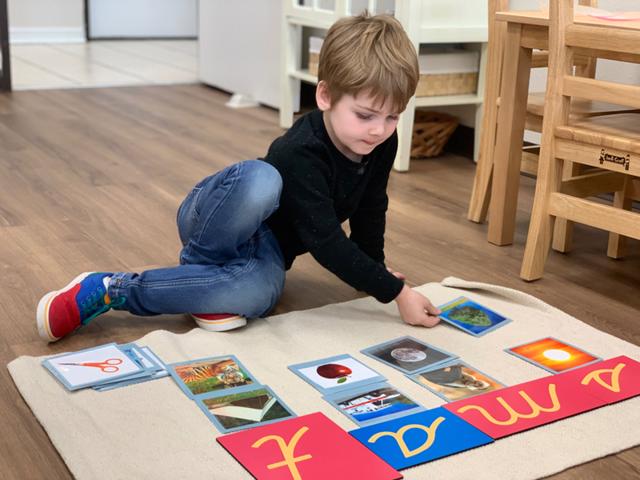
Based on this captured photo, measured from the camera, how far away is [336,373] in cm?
145

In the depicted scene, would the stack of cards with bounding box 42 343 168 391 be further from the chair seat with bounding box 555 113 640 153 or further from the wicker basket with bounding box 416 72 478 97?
the wicker basket with bounding box 416 72 478 97

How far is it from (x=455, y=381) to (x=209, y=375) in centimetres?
41

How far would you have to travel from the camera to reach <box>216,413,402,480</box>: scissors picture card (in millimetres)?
1148

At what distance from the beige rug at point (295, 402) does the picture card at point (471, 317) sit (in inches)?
0.8

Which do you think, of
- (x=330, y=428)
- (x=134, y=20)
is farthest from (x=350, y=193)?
(x=134, y=20)

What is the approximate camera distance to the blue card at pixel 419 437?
121 centimetres

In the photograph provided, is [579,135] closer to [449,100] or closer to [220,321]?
[220,321]

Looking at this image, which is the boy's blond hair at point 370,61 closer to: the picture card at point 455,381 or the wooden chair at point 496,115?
the picture card at point 455,381

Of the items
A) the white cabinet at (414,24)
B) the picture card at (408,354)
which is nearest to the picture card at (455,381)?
the picture card at (408,354)

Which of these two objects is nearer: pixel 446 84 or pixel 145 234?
pixel 145 234

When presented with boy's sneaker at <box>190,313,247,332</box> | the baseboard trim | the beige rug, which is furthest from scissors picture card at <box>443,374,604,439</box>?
the baseboard trim

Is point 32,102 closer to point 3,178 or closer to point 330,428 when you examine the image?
point 3,178

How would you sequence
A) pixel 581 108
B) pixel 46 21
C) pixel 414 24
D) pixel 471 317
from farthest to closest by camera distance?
pixel 46 21 < pixel 414 24 < pixel 581 108 < pixel 471 317

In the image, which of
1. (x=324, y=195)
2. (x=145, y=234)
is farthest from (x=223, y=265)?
(x=145, y=234)
